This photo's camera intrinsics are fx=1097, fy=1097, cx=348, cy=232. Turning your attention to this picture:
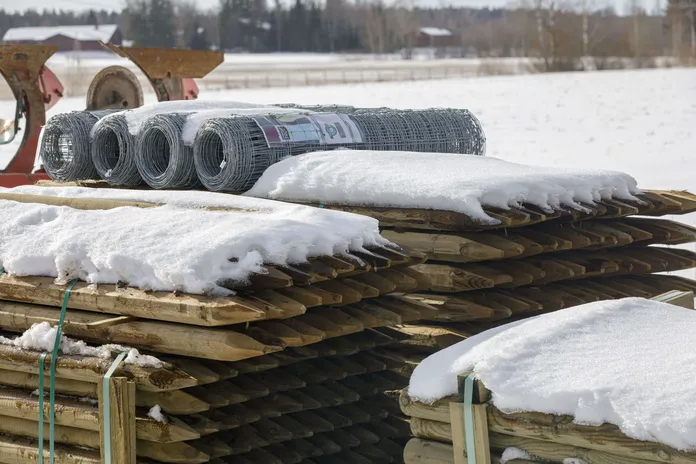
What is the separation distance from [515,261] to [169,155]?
240cm

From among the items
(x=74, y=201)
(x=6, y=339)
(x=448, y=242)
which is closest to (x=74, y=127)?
(x=74, y=201)

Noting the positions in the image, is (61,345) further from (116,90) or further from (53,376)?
(116,90)

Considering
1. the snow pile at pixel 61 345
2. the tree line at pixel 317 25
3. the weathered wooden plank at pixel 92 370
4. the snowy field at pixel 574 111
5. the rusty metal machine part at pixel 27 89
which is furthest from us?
the tree line at pixel 317 25

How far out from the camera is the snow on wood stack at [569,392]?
3.35 metres

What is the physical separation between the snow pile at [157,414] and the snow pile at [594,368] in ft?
3.77

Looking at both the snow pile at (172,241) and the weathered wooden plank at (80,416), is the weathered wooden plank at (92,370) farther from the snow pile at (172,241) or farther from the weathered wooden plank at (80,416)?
the snow pile at (172,241)

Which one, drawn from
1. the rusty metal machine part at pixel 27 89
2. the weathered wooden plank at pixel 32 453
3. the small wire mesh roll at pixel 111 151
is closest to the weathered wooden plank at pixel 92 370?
the weathered wooden plank at pixel 32 453

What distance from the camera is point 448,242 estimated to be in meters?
5.52

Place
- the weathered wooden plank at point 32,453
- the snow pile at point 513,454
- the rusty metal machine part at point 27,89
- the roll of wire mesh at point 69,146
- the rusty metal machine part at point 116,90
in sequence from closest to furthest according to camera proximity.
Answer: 1. the snow pile at point 513,454
2. the weathered wooden plank at point 32,453
3. the roll of wire mesh at point 69,146
4. the rusty metal machine part at point 116,90
5. the rusty metal machine part at point 27,89

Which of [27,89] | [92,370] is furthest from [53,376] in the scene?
[27,89]

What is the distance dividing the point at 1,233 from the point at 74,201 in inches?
16.4

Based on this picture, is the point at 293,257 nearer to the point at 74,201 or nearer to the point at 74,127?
the point at 74,201

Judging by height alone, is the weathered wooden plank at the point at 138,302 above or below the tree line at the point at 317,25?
below

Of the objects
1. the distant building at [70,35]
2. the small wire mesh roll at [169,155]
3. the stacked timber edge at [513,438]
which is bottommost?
the stacked timber edge at [513,438]
